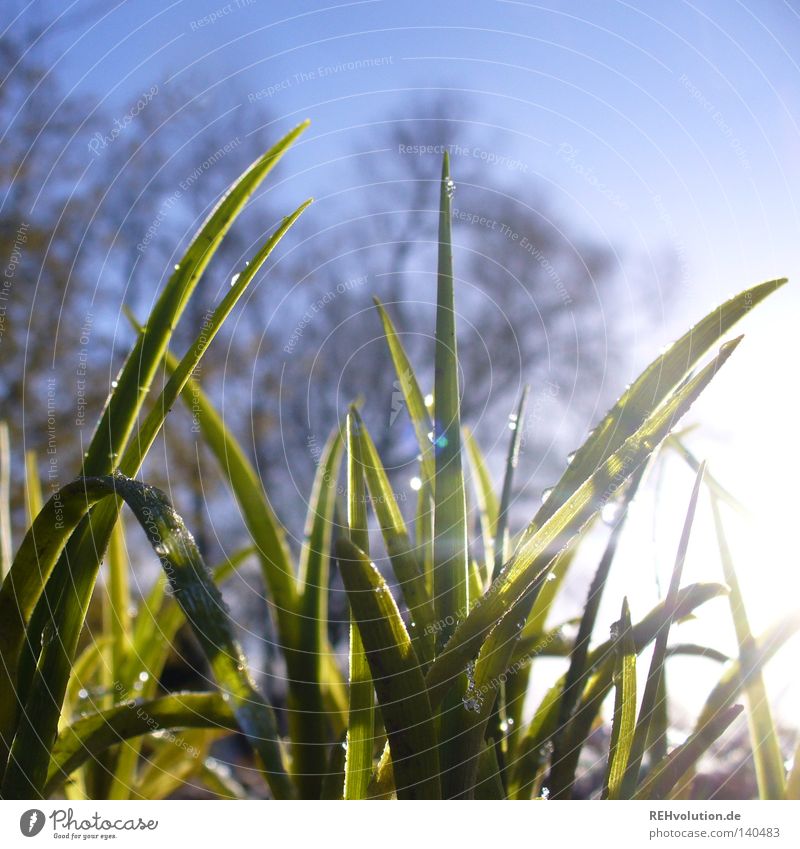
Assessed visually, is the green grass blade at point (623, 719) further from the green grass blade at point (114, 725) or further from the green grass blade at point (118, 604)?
the green grass blade at point (118, 604)

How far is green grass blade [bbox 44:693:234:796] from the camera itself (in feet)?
1.41

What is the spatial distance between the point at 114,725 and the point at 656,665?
1.03ft

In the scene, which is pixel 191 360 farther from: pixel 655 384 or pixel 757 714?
pixel 757 714

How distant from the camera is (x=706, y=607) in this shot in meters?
0.52

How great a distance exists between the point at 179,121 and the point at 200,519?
2.94 feet

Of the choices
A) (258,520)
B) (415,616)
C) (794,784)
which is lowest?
(794,784)

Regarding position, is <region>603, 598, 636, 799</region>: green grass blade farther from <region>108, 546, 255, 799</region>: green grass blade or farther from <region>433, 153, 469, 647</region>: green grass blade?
<region>108, 546, 255, 799</region>: green grass blade

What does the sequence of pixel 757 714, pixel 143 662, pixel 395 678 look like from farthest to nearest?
pixel 143 662, pixel 757 714, pixel 395 678

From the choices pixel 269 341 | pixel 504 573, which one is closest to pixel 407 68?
pixel 504 573

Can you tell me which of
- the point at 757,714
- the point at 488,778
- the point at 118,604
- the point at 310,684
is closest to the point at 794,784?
the point at 757,714

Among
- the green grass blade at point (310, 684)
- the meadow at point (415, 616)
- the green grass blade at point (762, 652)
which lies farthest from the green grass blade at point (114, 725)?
the green grass blade at point (762, 652)

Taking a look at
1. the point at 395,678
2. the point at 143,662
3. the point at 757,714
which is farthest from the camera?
the point at 143,662

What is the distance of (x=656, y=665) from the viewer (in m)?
0.40
